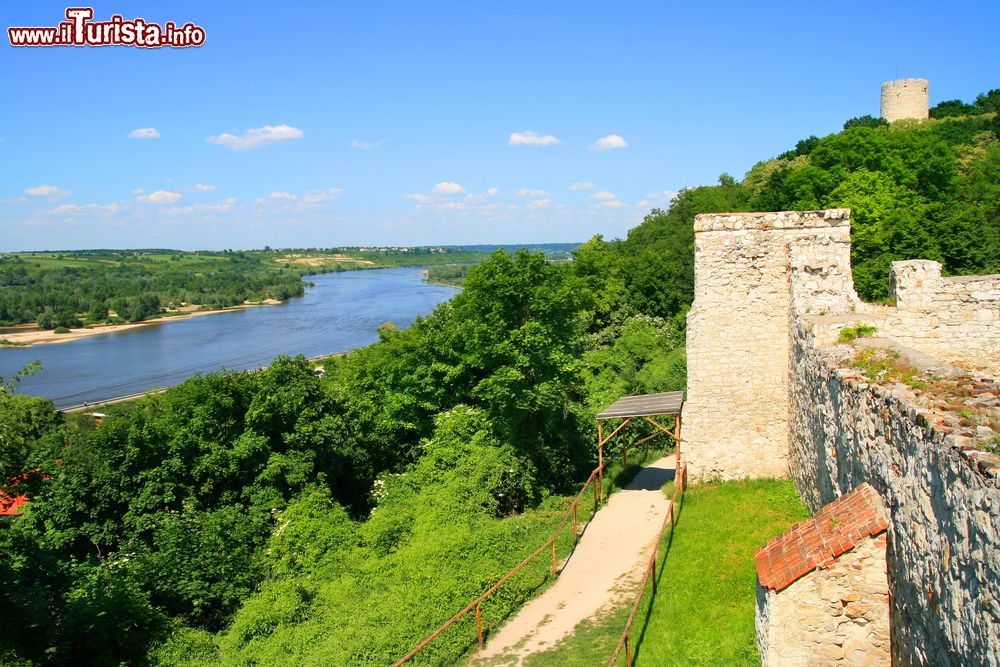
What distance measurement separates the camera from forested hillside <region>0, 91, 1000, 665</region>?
11.2 m

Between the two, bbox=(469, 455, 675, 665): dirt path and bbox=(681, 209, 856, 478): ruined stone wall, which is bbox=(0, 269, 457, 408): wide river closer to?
bbox=(469, 455, 675, 665): dirt path

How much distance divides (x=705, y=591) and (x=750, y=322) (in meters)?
4.60

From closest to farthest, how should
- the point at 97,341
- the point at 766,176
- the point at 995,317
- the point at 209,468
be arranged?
the point at 995,317 → the point at 209,468 → the point at 766,176 → the point at 97,341

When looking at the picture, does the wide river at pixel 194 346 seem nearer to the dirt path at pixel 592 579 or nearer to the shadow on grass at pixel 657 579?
the dirt path at pixel 592 579

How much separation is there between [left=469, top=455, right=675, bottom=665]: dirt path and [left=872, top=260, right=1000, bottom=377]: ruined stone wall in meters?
5.13

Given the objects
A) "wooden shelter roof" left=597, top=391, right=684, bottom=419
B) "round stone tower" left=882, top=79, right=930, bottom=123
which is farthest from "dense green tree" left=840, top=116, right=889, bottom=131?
"wooden shelter roof" left=597, top=391, right=684, bottom=419

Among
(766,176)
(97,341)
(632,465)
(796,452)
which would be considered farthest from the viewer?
(97,341)

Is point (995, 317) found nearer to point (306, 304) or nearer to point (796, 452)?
point (796, 452)

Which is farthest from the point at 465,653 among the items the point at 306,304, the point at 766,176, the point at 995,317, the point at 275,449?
the point at 306,304

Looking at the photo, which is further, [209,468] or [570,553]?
[209,468]

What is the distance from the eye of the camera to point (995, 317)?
→ 9406mm

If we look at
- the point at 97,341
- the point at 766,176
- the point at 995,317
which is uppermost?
the point at 766,176

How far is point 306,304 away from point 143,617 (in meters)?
117

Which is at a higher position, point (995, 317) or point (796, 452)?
point (995, 317)
